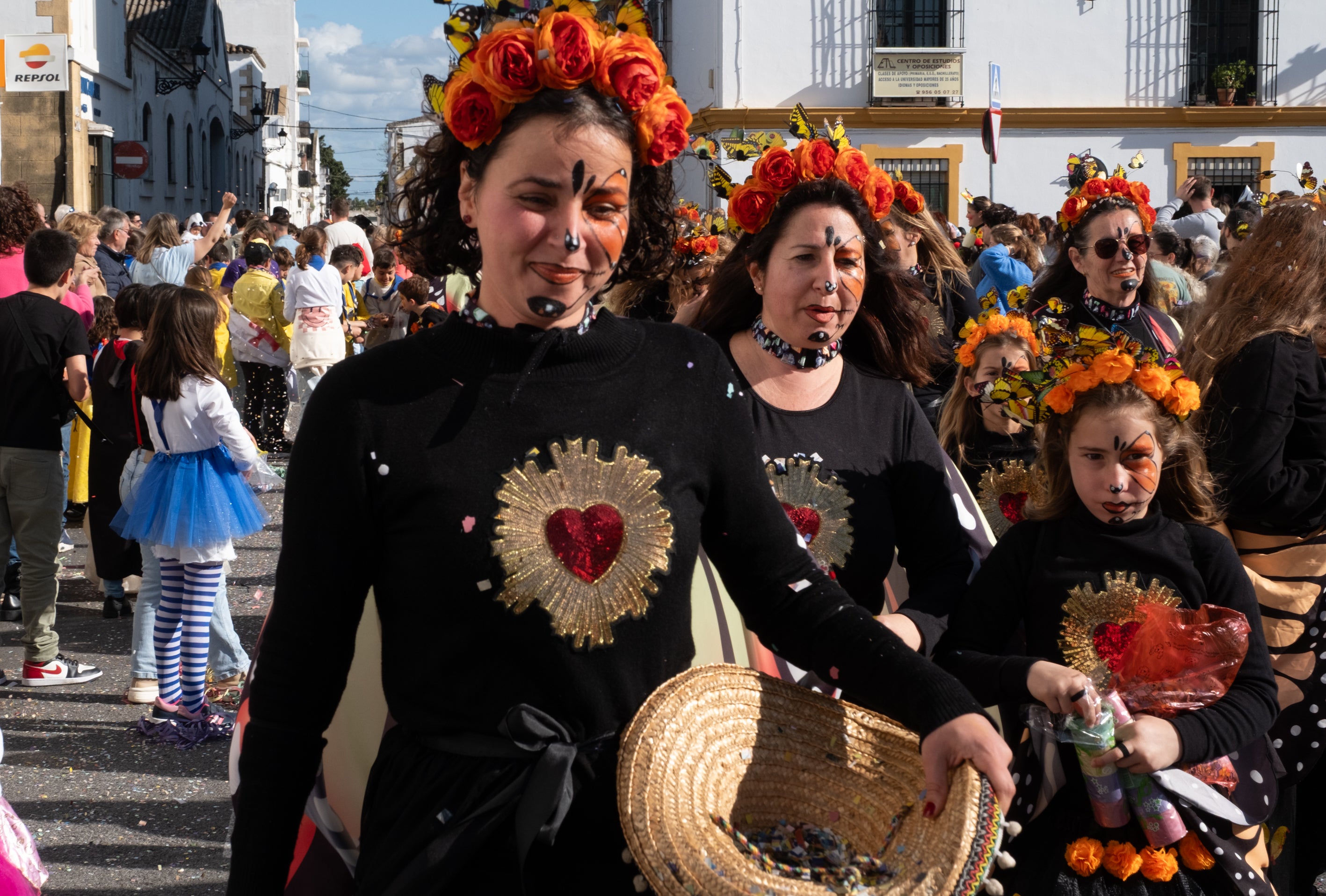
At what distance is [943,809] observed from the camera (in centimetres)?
164

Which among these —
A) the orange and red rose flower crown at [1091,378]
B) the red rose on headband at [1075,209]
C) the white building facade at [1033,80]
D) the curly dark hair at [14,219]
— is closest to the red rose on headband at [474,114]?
the orange and red rose flower crown at [1091,378]

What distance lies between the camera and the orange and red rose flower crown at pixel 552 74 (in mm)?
1771

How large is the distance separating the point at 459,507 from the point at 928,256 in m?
4.20

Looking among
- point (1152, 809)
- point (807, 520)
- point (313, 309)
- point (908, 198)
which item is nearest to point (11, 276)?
point (313, 309)

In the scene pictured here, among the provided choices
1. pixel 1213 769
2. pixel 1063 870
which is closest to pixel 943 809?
pixel 1063 870

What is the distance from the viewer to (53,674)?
593 centimetres

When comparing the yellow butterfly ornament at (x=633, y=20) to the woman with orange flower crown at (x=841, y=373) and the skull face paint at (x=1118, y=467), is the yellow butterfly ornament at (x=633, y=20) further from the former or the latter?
the skull face paint at (x=1118, y=467)

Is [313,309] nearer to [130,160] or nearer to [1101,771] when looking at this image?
[1101,771]

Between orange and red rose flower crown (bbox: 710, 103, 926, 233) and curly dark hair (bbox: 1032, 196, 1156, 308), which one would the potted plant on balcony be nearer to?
curly dark hair (bbox: 1032, 196, 1156, 308)

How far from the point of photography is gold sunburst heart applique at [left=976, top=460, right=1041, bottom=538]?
375cm

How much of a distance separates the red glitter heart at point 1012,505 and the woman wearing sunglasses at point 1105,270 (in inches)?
36.0

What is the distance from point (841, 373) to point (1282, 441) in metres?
1.23

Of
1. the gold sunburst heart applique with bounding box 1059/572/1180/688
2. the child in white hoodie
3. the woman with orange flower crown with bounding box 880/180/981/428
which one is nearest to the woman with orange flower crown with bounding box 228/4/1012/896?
the gold sunburst heart applique with bounding box 1059/572/1180/688

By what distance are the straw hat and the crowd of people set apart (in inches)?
2.5
